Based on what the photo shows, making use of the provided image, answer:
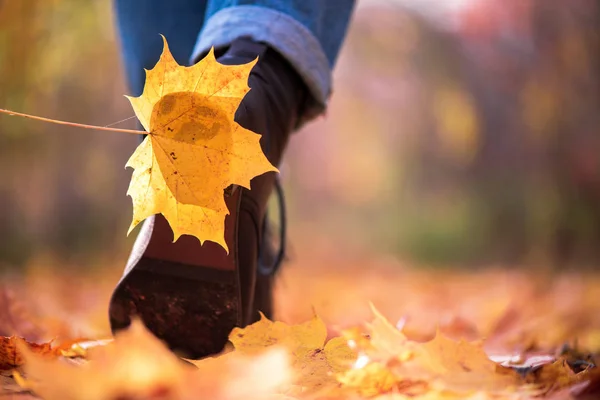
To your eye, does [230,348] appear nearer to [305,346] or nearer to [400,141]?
[305,346]

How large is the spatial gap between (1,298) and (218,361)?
85cm

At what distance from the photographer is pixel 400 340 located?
0.63m

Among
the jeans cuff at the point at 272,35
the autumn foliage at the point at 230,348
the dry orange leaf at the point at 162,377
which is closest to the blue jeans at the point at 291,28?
the jeans cuff at the point at 272,35

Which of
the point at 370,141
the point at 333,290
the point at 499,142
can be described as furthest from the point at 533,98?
the point at 333,290

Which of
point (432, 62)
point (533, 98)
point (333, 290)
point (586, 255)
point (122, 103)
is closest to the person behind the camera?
point (333, 290)

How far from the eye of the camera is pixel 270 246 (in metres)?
1.11

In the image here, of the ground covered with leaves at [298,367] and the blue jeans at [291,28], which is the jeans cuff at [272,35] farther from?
the ground covered with leaves at [298,367]

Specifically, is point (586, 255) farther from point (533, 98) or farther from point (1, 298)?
point (1, 298)

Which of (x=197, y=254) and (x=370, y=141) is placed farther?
(x=370, y=141)

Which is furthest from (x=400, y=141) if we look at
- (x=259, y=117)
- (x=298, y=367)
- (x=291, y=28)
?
(x=298, y=367)

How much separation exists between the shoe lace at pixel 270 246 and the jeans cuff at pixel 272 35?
0.74 feet

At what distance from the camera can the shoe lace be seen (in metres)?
0.97

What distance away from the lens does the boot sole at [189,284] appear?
683 millimetres

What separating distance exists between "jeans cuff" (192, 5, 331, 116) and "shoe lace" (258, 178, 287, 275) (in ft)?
0.74
